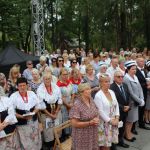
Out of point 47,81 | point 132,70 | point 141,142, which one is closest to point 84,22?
point 132,70

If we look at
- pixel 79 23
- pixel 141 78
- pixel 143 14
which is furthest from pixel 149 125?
pixel 79 23

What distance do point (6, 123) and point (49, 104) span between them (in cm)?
139

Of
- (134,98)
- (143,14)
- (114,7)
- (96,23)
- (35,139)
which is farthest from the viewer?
(96,23)

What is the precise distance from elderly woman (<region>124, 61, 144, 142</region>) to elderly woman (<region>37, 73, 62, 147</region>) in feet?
5.40

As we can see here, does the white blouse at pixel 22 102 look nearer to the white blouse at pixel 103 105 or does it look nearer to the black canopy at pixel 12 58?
the white blouse at pixel 103 105

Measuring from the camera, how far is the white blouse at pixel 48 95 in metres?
6.42

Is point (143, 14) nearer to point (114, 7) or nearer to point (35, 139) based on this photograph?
point (114, 7)

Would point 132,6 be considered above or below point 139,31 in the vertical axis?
above

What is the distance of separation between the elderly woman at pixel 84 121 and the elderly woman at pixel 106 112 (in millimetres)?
494

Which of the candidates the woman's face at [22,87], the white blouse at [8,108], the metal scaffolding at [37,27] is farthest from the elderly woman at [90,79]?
the metal scaffolding at [37,27]

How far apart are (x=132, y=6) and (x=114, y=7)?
2.07m

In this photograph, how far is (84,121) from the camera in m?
5.11

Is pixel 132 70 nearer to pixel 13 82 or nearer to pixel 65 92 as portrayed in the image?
pixel 65 92

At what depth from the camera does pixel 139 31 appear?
102ft
